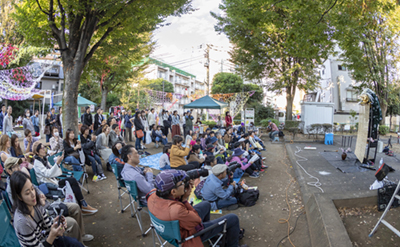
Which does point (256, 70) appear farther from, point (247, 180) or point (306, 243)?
point (306, 243)

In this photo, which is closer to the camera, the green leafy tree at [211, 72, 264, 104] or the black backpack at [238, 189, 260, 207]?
the black backpack at [238, 189, 260, 207]

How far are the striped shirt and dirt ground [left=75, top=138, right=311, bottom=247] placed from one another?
110cm

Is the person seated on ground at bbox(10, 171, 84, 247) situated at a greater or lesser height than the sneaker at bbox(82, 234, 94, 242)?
greater

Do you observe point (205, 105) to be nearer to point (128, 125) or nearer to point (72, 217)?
point (128, 125)

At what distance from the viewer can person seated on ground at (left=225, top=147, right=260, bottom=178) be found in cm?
597

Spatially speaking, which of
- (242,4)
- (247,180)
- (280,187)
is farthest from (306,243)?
(242,4)

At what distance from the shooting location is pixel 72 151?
17.8 ft

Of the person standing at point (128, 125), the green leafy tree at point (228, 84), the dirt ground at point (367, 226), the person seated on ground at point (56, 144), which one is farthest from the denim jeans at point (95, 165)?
the green leafy tree at point (228, 84)

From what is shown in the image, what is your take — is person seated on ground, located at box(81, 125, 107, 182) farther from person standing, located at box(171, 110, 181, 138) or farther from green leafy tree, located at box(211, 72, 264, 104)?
green leafy tree, located at box(211, 72, 264, 104)

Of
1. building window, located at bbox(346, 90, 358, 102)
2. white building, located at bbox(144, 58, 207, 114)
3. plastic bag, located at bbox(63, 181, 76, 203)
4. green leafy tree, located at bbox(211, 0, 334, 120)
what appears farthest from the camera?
white building, located at bbox(144, 58, 207, 114)

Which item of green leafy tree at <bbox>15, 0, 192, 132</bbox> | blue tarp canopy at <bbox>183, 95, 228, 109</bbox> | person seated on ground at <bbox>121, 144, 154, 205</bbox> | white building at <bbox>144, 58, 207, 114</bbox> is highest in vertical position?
white building at <bbox>144, 58, 207, 114</bbox>

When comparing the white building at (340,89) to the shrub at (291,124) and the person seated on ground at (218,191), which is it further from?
the person seated on ground at (218,191)

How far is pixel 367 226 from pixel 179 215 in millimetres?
2701

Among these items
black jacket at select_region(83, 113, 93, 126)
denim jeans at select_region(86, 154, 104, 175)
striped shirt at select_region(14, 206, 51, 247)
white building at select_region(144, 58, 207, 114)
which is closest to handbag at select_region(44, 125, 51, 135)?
black jacket at select_region(83, 113, 93, 126)
